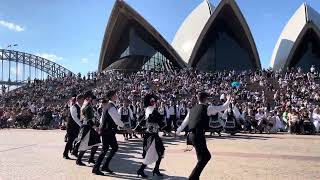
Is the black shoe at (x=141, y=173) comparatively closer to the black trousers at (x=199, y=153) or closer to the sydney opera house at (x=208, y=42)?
the black trousers at (x=199, y=153)

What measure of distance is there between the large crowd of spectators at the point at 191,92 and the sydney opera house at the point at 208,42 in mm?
11174

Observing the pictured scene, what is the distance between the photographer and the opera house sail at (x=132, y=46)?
54781mm

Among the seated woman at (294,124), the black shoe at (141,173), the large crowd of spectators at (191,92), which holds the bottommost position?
the black shoe at (141,173)

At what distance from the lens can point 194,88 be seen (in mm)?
36875

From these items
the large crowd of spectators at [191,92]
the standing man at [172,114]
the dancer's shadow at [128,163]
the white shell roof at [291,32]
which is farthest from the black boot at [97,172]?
the white shell roof at [291,32]

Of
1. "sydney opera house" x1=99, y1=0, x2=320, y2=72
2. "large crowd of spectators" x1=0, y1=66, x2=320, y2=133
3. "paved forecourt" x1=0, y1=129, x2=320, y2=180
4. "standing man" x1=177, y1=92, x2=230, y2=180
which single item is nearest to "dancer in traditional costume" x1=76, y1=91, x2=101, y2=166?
"paved forecourt" x1=0, y1=129, x2=320, y2=180

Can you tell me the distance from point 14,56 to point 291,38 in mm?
53370

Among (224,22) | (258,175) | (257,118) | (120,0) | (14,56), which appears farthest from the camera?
(14,56)

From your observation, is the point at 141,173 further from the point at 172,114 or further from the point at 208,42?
the point at 208,42

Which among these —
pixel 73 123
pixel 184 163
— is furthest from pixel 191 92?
pixel 184 163

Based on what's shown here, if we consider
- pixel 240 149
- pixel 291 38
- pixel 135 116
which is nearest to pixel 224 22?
pixel 291 38

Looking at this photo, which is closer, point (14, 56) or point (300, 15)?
point (300, 15)

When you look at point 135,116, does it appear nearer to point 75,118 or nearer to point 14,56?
point 75,118

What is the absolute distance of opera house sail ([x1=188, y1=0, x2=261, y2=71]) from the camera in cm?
5525
